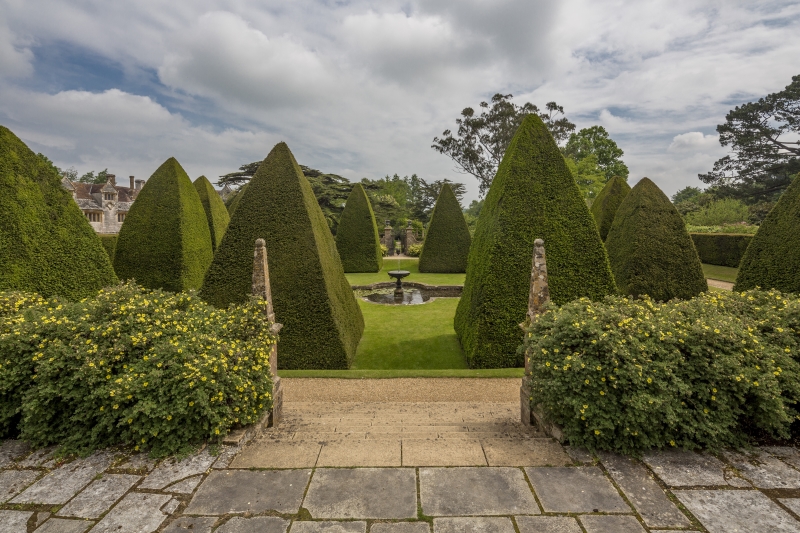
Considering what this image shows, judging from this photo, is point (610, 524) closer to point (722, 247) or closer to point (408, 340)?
point (408, 340)

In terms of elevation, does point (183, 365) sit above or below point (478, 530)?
above

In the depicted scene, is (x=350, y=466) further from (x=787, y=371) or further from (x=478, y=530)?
(x=787, y=371)

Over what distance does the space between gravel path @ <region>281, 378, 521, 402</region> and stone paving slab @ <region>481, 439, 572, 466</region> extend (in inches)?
106

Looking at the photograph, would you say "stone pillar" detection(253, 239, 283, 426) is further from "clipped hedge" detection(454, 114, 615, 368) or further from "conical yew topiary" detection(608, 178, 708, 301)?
"conical yew topiary" detection(608, 178, 708, 301)

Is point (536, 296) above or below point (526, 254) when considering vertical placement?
below

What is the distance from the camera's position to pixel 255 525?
261 cm

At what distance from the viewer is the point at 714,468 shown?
326 cm

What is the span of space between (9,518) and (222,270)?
550 cm

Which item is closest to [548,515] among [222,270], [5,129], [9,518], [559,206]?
[9,518]

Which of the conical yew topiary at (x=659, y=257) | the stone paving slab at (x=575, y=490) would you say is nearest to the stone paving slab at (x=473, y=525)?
the stone paving slab at (x=575, y=490)

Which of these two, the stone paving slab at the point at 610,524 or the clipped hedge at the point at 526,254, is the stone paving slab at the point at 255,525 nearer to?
the stone paving slab at the point at 610,524

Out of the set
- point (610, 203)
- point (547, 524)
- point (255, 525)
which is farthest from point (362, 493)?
point (610, 203)

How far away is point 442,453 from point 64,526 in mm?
2832

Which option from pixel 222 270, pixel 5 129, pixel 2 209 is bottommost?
pixel 222 270
